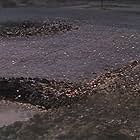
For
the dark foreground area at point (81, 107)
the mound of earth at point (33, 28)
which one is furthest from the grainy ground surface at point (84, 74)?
the mound of earth at point (33, 28)

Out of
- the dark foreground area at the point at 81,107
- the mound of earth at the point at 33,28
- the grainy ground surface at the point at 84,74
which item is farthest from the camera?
the mound of earth at the point at 33,28

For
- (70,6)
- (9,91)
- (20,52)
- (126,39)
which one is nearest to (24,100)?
(9,91)

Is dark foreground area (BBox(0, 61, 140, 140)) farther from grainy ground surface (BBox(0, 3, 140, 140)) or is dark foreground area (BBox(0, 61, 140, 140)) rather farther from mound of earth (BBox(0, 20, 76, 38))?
mound of earth (BBox(0, 20, 76, 38))

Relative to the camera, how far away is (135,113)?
288 inches

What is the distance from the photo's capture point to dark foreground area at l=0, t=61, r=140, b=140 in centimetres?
661

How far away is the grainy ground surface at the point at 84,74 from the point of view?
6.77m

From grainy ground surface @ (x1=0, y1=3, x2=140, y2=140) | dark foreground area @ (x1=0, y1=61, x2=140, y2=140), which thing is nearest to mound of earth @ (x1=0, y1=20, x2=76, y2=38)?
grainy ground surface @ (x1=0, y1=3, x2=140, y2=140)

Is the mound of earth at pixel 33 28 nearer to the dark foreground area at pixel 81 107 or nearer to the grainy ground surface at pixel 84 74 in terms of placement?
the grainy ground surface at pixel 84 74

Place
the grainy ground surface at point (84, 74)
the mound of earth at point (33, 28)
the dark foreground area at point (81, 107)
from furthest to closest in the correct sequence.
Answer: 1. the mound of earth at point (33, 28)
2. the grainy ground surface at point (84, 74)
3. the dark foreground area at point (81, 107)

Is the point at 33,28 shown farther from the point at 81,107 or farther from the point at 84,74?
the point at 81,107

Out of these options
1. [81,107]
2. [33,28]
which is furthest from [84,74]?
[33,28]

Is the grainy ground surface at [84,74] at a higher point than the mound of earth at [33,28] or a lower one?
higher

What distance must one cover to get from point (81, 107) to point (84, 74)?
3.27m

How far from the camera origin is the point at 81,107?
787cm
